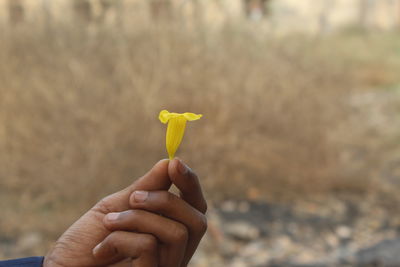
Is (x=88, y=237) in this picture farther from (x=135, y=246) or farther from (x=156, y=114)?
(x=156, y=114)

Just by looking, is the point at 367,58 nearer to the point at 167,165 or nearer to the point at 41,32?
the point at 41,32

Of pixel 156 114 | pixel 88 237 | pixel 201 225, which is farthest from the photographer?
pixel 156 114

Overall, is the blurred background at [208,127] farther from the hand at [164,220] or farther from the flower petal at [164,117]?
the flower petal at [164,117]

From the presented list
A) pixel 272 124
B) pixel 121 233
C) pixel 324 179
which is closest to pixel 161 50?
pixel 272 124

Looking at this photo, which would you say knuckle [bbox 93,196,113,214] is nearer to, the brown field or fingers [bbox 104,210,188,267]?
fingers [bbox 104,210,188,267]

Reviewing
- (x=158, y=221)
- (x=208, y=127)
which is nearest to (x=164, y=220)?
(x=158, y=221)

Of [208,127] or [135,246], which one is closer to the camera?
[135,246]
